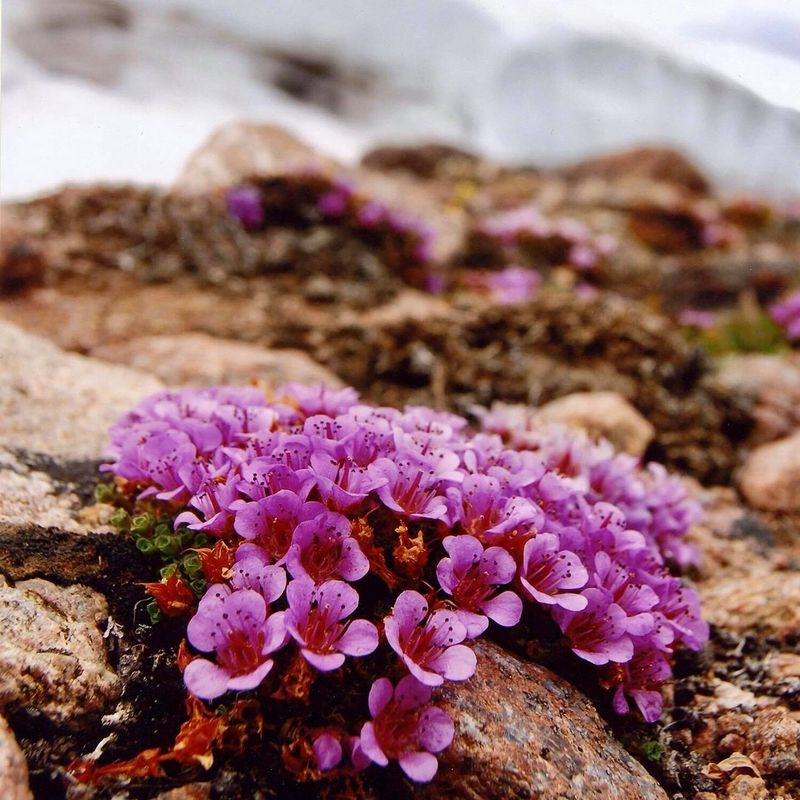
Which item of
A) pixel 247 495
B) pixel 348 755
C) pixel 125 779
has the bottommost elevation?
pixel 125 779

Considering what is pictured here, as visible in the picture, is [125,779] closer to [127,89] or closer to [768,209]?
[127,89]

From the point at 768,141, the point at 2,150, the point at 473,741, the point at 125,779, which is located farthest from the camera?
the point at 768,141

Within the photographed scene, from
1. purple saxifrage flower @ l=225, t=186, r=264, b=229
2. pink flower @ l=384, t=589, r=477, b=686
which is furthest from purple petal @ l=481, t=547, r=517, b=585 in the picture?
purple saxifrage flower @ l=225, t=186, r=264, b=229

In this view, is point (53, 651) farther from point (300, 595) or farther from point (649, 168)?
point (649, 168)

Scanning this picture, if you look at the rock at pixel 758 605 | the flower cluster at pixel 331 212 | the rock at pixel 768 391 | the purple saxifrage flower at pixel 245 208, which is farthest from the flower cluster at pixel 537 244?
the rock at pixel 758 605

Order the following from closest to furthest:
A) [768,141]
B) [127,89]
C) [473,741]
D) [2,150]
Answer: [473,741], [2,150], [127,89], [768,141]

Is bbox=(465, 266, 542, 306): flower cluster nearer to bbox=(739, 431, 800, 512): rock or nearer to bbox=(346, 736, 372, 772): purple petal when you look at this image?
bbox=(739, 431, 800, 512): rock

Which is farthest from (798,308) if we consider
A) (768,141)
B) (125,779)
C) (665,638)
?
(125,779)
